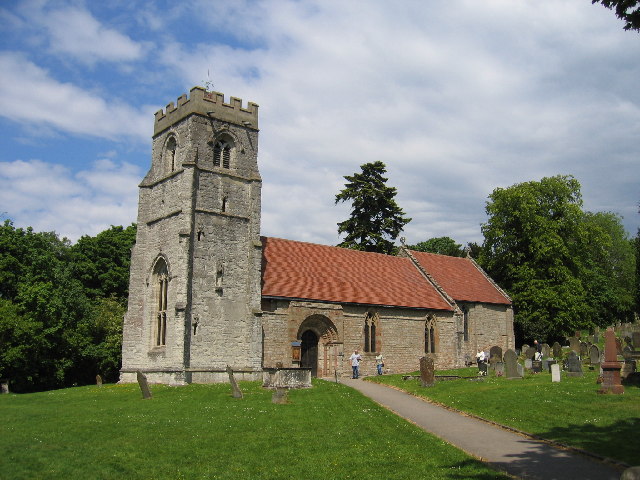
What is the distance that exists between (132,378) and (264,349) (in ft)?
22.6

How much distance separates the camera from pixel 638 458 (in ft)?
33.3

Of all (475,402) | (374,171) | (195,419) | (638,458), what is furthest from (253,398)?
A: (374,171)

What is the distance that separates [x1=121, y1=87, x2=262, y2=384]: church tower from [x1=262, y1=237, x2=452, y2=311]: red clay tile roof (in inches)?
88.4

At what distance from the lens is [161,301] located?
28594mm

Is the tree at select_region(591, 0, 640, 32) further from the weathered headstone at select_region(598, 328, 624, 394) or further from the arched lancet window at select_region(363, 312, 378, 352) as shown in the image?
the arched lancet window at select_region(363, 312, 378, 352)

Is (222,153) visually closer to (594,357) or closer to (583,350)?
(594,357)

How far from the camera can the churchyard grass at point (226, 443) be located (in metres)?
9.83

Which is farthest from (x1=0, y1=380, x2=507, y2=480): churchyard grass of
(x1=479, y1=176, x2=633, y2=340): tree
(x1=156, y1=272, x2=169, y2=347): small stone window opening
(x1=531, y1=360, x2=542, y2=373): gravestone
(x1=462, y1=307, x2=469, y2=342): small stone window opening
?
(x1=479, y1=176, x2=633, y2=340): tree

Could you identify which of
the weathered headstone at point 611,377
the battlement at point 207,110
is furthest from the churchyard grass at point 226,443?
the battlement at point 207,110

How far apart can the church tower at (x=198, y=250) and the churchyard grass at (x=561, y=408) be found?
30.8 ft

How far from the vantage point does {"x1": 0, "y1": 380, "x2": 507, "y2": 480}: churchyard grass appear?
983 centimetres

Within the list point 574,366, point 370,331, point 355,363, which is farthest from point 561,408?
point 370,331

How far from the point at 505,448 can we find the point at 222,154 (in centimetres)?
2155

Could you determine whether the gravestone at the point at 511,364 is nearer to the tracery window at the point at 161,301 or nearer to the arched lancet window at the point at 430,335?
the arched lancet window at the point at 430,335
